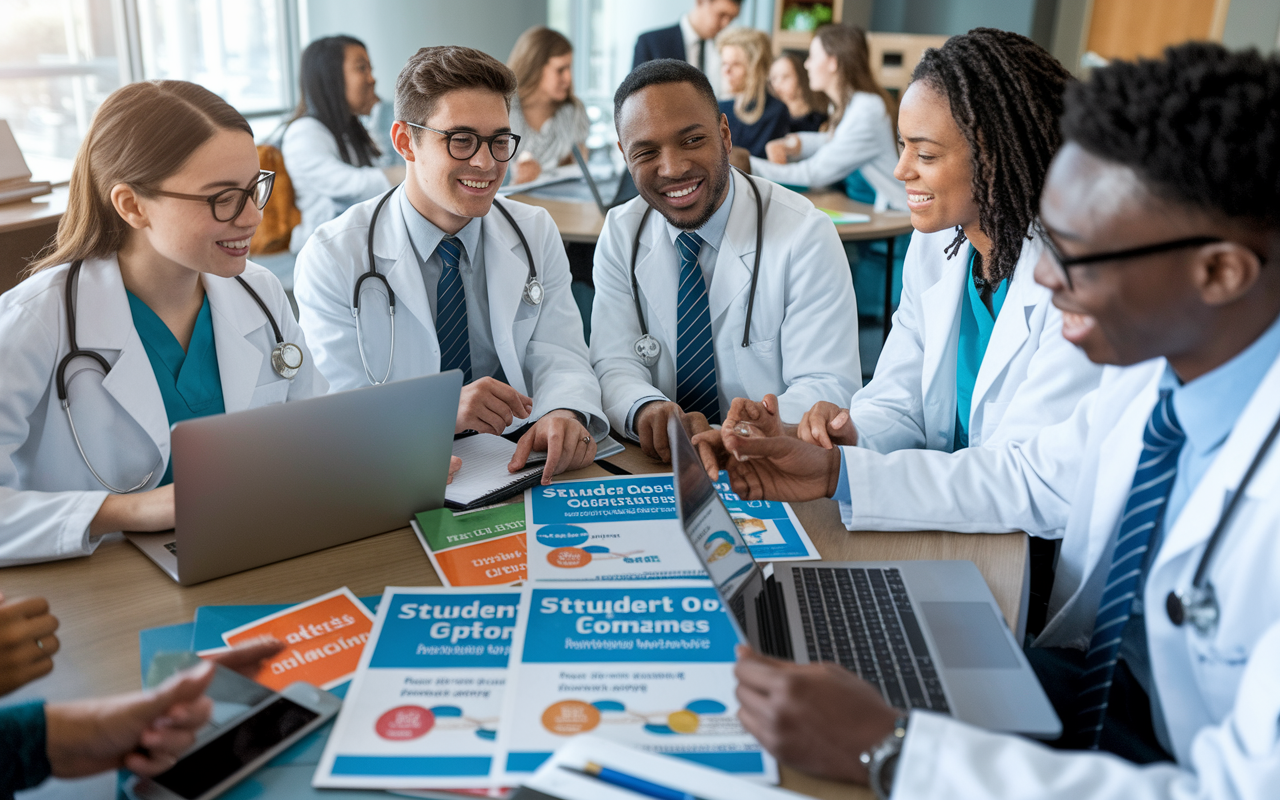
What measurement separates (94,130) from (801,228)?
1341 millimetres

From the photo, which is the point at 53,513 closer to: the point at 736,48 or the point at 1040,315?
the point at 1040,315

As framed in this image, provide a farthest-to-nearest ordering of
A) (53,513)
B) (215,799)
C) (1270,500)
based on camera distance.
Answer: (53,513) < (1270,500) < (215,799)

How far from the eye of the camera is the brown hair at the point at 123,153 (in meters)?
1.44

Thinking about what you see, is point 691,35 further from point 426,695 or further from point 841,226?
point 426,695

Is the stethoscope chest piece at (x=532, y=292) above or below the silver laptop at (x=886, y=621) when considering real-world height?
above

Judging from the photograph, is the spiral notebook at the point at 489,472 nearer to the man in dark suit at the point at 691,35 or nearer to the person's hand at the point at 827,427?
the person's hand at the point at 827,427

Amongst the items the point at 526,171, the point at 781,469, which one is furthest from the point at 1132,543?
the point at 526,171

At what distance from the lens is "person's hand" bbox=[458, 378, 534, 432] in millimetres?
1569

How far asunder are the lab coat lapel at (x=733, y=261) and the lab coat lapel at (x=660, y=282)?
89 millimetres

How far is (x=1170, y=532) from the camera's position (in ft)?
3.26

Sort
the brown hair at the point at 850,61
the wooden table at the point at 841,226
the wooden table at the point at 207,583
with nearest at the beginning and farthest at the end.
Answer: the wooden table at the point at 207,583
the wooden table at the point at 841,226
the brown hair at the point at 850,61

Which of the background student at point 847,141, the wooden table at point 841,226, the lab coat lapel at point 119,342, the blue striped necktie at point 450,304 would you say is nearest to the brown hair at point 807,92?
the background student at point 847,141

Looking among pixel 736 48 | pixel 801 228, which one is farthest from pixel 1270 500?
pixel 736 48

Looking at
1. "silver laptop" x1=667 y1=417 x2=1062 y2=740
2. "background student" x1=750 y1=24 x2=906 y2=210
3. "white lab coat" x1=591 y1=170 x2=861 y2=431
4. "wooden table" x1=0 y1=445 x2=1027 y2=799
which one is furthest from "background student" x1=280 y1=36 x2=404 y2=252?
"silver laptop" x1=667 y1=417 x2=1062 y2=740
